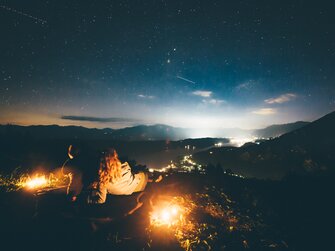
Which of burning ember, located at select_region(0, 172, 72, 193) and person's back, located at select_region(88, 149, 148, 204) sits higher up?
person's back, located at select_region(88, 149, 148, 204)

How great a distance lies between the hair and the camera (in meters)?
4.35

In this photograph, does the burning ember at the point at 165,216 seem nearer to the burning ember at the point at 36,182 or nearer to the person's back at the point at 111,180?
the person's back at the point at 111,180

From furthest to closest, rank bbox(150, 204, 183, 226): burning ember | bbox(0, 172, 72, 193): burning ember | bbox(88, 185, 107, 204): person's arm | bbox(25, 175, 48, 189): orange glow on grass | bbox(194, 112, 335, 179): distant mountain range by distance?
bbox(194, 112, 335, 179): distant mountain range → bbox(25, 175, 48, 189): orange glow on grass → bbox(0, 172, 72, 193): burning ember → bbox(150, 204, 183, 226): burning ember → bbox(88, 185, 107, 204): person's arm

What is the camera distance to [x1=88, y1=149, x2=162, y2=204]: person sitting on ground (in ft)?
14.3

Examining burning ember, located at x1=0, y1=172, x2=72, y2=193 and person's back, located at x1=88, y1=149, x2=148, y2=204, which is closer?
person's back, located at x1=88, y1=149, x2=148, y2=204

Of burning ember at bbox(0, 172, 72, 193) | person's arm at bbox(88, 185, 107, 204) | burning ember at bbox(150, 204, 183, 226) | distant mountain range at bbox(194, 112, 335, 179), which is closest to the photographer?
person's arm at bbox(88, 185, 107, 204)

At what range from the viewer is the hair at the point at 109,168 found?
4352 mm

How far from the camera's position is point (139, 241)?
414 centimetres

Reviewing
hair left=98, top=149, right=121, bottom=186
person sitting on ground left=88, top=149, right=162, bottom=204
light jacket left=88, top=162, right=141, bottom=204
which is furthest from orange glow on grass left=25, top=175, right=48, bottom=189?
hair left=98, top=149, right=121, bottom=186

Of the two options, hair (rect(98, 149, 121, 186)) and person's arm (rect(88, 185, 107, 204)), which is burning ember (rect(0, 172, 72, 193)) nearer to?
person's arm (rect(88, 185, 107, 204))

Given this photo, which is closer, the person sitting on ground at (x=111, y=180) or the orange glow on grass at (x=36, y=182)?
the person sitting on ground at (x=111, y=180)

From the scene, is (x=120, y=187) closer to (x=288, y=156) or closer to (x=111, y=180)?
(x=111, y=180)

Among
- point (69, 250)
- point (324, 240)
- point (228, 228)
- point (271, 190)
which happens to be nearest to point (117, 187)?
point (69, 250)

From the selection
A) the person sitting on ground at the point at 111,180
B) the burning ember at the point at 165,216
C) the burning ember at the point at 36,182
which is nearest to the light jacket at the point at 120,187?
the person sitting on ground at the point at 111,180
